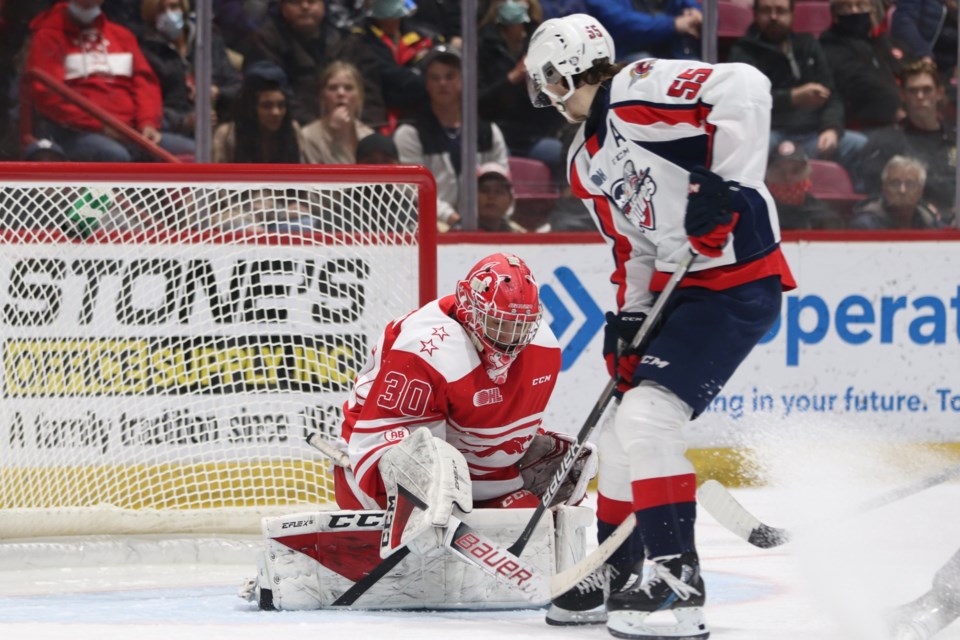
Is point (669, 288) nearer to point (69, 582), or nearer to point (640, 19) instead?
point (69, 582)

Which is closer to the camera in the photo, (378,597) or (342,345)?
(378,597)

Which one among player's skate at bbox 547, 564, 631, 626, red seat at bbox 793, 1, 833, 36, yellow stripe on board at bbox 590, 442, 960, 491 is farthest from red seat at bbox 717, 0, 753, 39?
player's skate at bbox 547, 564, 631, 626

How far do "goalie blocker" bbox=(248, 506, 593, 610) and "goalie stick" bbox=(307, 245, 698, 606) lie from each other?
0.05 ft

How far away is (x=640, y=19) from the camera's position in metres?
5.10

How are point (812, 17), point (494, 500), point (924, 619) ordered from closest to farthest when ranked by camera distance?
point (924, 619) < point (494, 500) < point (812, 17)

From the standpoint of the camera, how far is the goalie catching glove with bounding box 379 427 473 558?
8.53 ft

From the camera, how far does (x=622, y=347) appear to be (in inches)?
104

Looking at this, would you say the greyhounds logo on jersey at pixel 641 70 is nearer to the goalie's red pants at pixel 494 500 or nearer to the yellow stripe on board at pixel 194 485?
the goalie's red pants at pixel 494 500

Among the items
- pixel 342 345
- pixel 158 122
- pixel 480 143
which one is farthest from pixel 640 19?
pixel 342 345

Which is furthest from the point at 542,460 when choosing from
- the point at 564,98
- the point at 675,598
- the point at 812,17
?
the point at 812,17

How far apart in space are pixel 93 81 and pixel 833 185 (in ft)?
8.19

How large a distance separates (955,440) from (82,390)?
2813mm

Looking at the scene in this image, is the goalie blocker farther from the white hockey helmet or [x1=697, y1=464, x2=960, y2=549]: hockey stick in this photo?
the white hockey helmet

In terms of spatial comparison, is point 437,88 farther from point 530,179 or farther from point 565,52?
point 565,52
